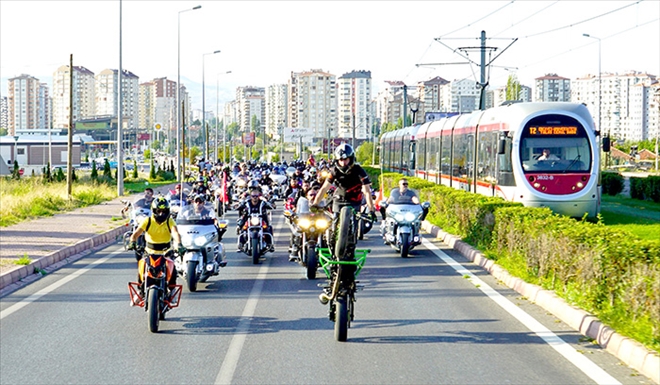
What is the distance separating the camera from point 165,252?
423 inches

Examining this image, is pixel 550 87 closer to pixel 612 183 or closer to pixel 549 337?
pixel 612 183

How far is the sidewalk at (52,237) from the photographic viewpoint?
1620cm

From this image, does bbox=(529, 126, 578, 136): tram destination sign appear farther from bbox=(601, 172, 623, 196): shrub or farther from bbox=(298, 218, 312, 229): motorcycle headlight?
bbox=(601, 172, 623, 196): shrub

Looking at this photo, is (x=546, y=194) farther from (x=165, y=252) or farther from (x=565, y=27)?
(x=165, y=252)

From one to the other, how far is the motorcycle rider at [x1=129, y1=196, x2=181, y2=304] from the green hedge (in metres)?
4.67

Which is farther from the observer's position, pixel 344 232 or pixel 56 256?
pixel 56 256

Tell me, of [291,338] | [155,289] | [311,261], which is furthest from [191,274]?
[291,338]

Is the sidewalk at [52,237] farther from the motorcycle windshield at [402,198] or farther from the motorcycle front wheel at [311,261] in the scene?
the motorcycle windshield at [402,198]

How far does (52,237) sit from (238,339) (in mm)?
13442

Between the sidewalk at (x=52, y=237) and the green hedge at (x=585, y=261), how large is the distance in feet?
25.9

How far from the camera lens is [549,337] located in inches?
379

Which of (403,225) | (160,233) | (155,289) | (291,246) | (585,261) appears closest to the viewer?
(155,289)

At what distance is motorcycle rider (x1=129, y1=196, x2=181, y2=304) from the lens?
1070 centimetres

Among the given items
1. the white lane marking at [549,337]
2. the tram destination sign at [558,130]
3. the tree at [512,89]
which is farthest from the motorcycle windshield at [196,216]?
the tree at [512,89]
